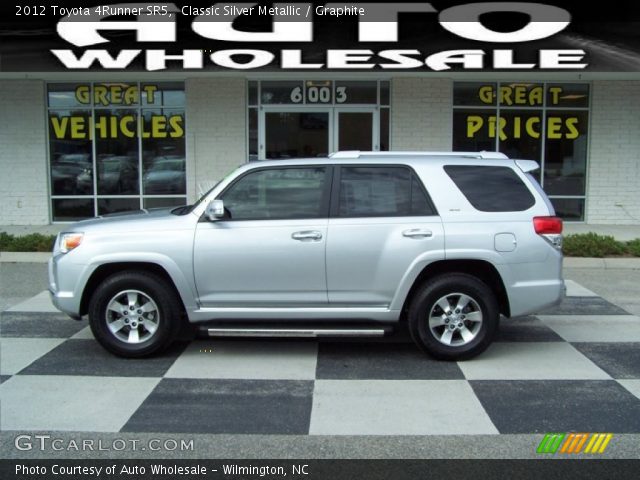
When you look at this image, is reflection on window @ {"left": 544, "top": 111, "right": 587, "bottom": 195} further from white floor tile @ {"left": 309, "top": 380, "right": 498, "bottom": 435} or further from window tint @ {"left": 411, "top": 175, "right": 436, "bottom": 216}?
white floor tile @ {"left": 309, "top": 380, "right": 498, "bottom": 435}

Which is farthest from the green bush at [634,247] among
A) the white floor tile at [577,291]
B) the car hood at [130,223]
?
the car hood at [130,223]

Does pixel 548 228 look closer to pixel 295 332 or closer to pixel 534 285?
pixel 534 285

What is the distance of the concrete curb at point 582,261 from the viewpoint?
36.8 ft

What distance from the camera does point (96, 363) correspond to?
6195 mm

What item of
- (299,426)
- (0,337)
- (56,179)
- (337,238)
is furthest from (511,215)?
(56,179)

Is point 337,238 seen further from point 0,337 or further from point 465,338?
point 0,337

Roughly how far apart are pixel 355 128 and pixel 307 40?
2683mm

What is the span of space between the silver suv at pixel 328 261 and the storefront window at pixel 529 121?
9412 mm

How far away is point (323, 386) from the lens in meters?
5.62

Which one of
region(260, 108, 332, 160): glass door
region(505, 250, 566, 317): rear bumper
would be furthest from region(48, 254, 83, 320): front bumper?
region(260, 108, 332, 160): glass door

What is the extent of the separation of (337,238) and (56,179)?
37.3 feet

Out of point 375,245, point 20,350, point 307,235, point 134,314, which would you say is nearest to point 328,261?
point 307,235

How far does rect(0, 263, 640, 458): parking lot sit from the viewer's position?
15.2ft

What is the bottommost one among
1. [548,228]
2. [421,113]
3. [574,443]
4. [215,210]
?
[574,443]
